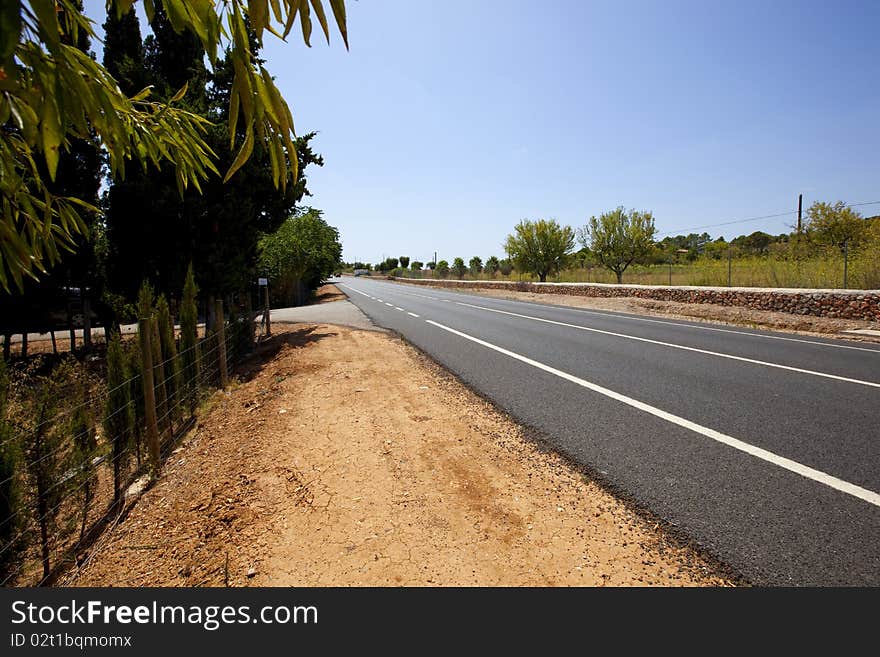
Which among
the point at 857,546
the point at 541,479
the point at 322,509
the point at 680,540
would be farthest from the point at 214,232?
the point at 857,546

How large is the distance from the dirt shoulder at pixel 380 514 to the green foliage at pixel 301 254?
17607 mm

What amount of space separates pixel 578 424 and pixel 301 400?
339cm

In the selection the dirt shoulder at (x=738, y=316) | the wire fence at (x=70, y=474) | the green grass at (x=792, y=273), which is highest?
the green grass at (x=792, y=273)

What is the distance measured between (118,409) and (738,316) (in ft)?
52.3

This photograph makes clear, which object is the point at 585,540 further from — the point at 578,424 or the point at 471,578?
the point at 578,424

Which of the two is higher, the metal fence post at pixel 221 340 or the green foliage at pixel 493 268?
the green foliage at pixel 493 268

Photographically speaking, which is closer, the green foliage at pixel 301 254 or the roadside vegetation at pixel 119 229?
the roadside vegetation at pixel 119 229

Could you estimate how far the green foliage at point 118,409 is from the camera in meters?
3.91

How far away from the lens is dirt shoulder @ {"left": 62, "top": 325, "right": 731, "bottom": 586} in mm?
2156

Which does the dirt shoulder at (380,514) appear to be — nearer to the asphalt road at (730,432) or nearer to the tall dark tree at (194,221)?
the asphalt road at (730,432)

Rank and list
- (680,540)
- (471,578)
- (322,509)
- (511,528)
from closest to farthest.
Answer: (471,578), (680,540), (511,528), (322,509)

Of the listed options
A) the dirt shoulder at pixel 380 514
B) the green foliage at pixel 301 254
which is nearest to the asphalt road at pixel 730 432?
the dirt shoulder at pixel 380 514

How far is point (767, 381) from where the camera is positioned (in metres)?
5.38

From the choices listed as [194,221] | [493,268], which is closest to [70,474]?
[194,221]
